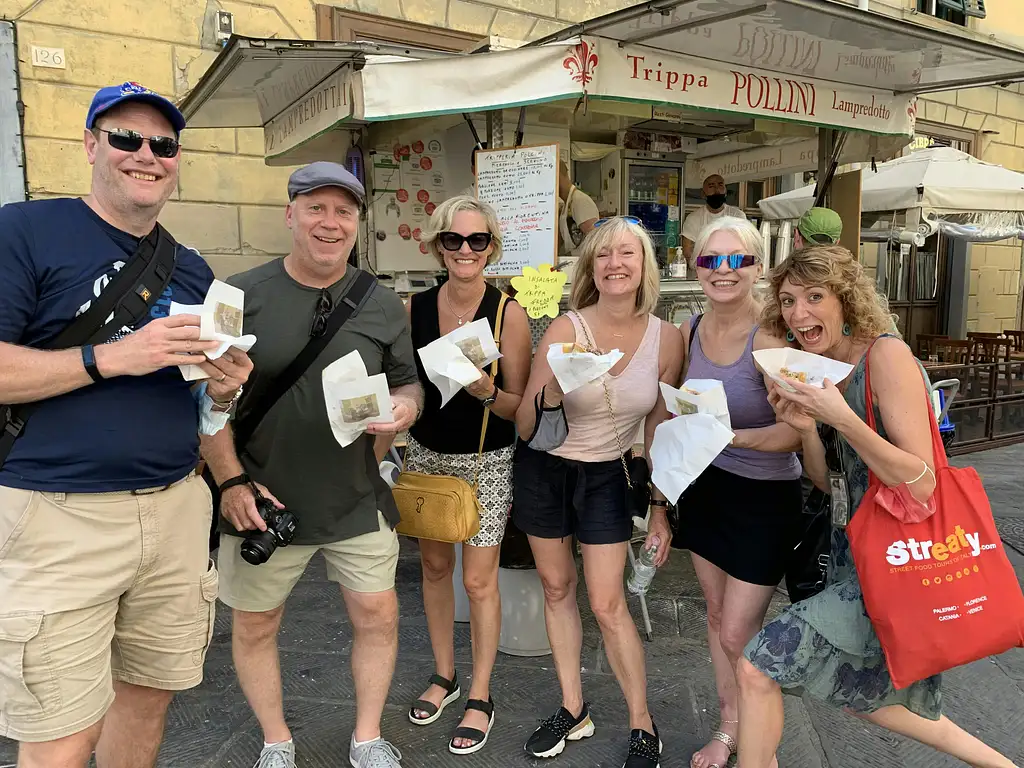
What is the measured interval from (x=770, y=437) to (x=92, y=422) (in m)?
1.94

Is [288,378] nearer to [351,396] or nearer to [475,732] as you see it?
[351,396]

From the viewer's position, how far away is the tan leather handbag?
2.58 m

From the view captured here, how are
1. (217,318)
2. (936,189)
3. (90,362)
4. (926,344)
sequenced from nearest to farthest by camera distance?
(90,362)
(217,318)
(936,189)
(926,344)

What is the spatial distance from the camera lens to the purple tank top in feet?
4.99

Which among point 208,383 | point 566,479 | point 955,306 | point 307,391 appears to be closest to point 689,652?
point 566,479

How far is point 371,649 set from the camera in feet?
8.20

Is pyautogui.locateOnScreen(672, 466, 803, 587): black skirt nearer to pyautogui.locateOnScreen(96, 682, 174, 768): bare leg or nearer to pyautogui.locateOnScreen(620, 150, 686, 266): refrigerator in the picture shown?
pyautogui.locateOnScreen(96, 682, 174, 768): bare leg

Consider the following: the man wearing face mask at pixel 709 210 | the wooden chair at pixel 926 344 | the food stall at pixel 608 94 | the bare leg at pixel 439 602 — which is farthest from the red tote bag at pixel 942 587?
the wooden chair at pixel 926 344

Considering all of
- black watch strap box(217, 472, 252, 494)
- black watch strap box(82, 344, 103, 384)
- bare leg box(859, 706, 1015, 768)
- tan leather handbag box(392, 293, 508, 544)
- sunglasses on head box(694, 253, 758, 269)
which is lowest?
bare leg box(859, 706, 1015, 768)

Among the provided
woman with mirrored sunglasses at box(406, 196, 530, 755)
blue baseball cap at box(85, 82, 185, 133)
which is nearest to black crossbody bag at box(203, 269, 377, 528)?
woman with mirrored sunglasses at box(406, 196, 530, 755)

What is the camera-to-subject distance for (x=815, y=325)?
208 cm

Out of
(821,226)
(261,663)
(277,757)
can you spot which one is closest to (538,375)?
(261,663)

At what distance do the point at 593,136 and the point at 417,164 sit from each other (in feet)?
5.81

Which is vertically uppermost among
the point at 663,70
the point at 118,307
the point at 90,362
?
the point at 663,70
